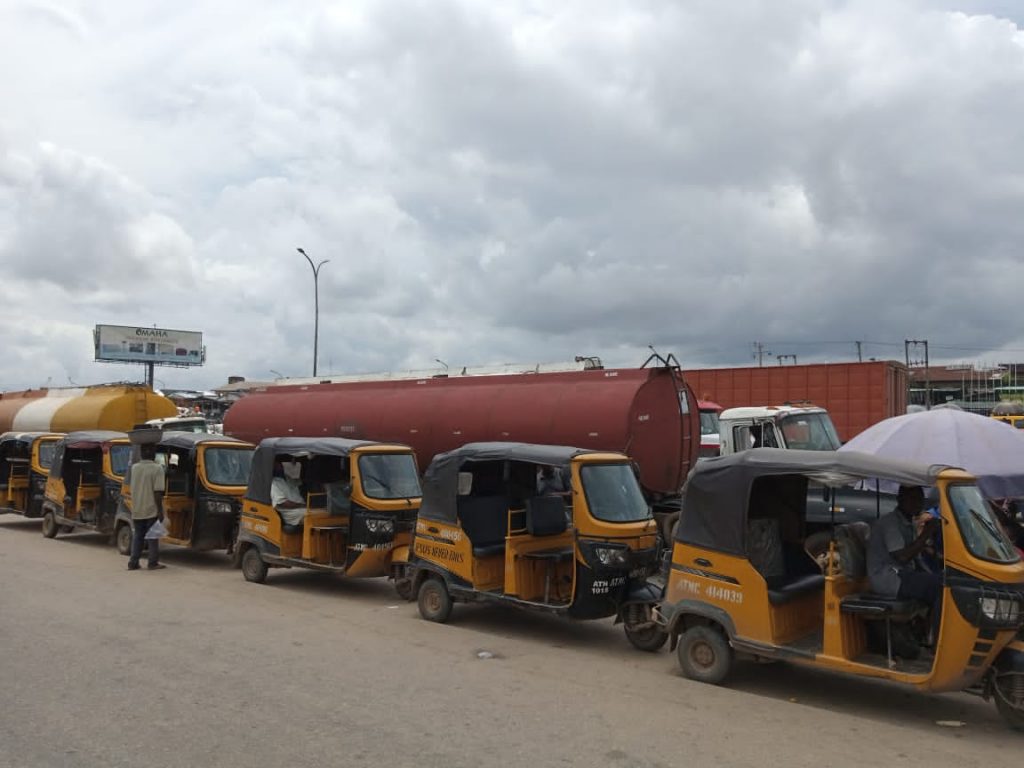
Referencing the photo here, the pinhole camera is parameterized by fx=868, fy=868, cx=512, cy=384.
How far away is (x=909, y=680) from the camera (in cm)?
633

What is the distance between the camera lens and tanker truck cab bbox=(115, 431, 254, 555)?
14.1 m

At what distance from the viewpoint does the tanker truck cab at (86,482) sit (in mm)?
16094

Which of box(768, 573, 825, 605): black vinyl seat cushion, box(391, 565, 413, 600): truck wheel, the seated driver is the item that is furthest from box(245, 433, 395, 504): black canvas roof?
A: box(768, 573, 825, 605): black vinyl seat cushion

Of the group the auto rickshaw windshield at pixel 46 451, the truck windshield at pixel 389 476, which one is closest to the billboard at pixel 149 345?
the auto rickshaw windshield at pixel 46 451

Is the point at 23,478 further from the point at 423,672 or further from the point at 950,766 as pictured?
the point at 950,766

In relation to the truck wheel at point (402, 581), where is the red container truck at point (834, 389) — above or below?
above

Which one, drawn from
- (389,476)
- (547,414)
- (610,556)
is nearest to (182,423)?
(547,414)

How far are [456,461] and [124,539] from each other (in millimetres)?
8254

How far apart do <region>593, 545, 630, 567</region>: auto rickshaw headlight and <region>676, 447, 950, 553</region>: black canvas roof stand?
101 cm

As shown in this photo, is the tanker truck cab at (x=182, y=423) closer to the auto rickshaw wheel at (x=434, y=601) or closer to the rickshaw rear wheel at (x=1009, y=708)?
the auto rickshaw wheel at (x=434, y=601)

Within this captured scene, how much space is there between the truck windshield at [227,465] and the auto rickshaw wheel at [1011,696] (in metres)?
11.2

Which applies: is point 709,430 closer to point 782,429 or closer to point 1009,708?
point 782,429

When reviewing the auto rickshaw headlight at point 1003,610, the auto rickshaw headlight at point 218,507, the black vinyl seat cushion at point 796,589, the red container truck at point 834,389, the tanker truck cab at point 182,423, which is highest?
the red container truck at point 834,389

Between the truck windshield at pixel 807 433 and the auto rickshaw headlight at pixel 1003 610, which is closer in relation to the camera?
the auto rickshaw headlight at pixel 1003 610
